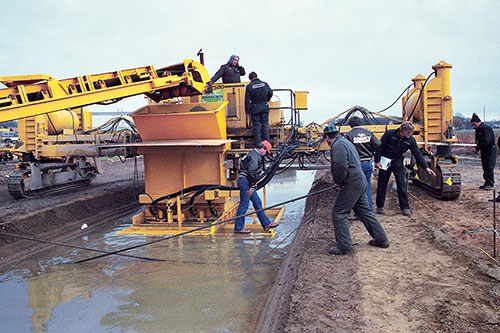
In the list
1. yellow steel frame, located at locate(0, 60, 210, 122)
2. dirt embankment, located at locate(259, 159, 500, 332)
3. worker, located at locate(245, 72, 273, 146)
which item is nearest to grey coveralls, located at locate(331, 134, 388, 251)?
dirt embankment, located at locate(259, 159, 500, 332)

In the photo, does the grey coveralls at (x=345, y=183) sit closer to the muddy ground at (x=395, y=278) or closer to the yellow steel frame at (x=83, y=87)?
the muddy ground at (x=395, y=278)

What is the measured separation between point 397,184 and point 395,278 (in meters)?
3.24

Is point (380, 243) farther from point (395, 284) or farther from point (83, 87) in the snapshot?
point (83, 87)

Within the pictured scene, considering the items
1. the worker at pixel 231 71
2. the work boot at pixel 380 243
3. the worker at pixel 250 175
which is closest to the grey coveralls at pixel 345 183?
the work boot at pixel 380 243

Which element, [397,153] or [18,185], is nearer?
[397,153]

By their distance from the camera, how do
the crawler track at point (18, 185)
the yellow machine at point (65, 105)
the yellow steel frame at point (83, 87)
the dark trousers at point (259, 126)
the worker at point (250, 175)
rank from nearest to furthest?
the yellow steel frame at point (83, 87)
the yellow machine at point (65, 105)
the worker at point (250, 175)
the dark trousers at point (259, 126)
the crawler track at point (18, 185)

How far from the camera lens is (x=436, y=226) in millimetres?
6520

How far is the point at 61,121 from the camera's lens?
12.4 m

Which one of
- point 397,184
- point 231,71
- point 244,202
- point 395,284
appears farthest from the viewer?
point 231,71

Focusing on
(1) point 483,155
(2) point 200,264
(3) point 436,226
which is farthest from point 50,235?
(1) point 483,155

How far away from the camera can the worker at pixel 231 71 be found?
994 centimetres

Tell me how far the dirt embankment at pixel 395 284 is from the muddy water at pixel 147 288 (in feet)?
1.92

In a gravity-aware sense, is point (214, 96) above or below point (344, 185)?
above

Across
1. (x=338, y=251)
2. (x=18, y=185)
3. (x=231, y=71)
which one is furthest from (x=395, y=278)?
(x=18, y=185)
